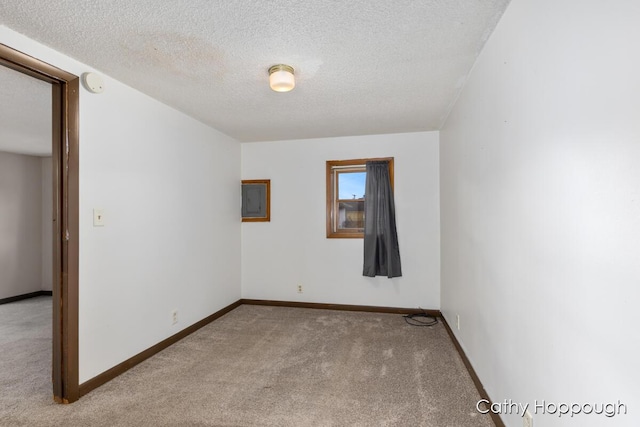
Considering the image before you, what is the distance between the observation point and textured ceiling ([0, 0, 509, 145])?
1.51m

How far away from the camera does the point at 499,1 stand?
4.75 feet

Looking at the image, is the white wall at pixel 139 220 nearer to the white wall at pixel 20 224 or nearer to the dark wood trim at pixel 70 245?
the dark wood trim at pixel 70 245

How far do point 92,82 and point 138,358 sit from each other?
83.8 inches

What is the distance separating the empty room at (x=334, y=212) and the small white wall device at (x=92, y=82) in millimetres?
17

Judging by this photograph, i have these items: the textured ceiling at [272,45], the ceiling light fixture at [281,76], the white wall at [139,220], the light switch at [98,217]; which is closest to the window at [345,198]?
the textured ceiling at [272,45]

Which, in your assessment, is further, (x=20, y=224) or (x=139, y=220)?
(x=20, y=224)

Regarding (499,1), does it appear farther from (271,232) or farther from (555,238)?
(271,232)

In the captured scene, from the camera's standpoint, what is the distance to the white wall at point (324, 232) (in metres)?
3.79

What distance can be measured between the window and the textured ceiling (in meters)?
1.24

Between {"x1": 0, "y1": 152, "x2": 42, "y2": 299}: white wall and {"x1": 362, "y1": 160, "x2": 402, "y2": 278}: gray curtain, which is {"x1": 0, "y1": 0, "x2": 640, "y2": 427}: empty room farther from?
{"x1": 0, "y1": 152, "x2": 42, "y2": 299}: white wall

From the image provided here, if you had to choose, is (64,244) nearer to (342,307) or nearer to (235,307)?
(235,307)

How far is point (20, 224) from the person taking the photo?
483cm

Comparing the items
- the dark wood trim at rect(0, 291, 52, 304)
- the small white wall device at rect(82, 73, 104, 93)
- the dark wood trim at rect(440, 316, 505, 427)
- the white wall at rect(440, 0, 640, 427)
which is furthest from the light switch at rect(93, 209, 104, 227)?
the dark wood trim at rect(0, 291, 52, 304)

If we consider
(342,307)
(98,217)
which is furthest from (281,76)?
(342,307)
